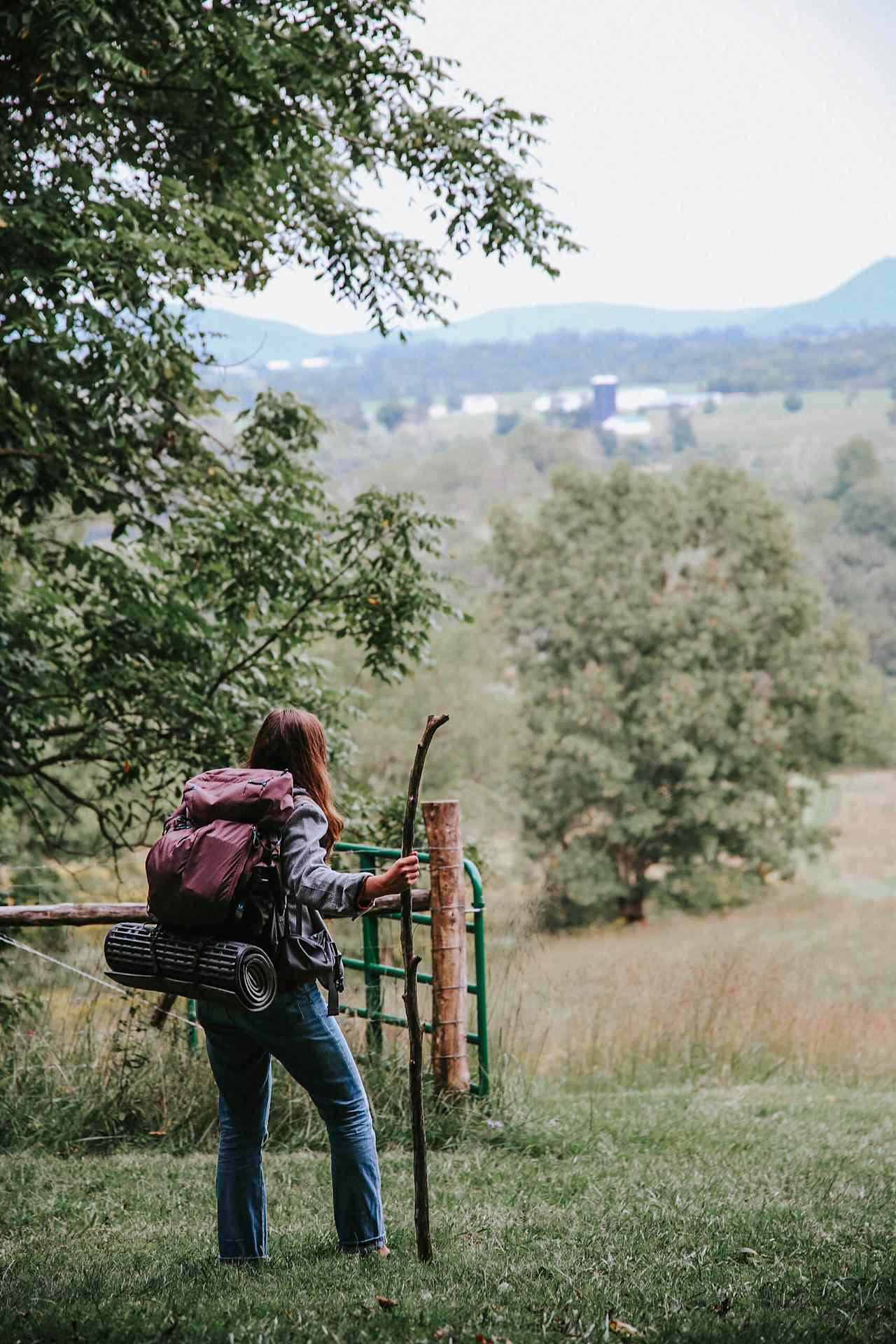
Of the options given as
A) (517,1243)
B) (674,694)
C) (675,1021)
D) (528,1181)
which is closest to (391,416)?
(674,694)

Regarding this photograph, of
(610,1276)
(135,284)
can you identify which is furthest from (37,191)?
(610,1276)

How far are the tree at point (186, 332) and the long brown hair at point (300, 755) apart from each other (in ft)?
12.0

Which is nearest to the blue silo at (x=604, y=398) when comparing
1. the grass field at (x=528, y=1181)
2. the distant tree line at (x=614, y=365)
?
the distant tree line at (x=614, y=365)

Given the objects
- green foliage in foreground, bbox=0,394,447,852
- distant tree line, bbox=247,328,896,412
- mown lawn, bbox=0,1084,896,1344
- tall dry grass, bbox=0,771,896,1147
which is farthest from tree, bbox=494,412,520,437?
mown lawn, bbox=0,1084,896,1344

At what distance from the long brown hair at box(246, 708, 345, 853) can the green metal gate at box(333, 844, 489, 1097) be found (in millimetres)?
2201

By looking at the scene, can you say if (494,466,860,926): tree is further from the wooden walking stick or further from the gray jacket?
the gray jacket

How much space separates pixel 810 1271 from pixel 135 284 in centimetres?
548

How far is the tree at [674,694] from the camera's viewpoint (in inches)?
1126

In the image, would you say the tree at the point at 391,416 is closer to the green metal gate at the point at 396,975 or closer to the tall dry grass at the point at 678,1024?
the tall dry grass at the point at 678,1024

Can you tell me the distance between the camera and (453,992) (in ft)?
20.0

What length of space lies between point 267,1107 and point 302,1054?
0.30 meters

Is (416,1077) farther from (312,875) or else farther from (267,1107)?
(312,875)

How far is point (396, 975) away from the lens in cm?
630

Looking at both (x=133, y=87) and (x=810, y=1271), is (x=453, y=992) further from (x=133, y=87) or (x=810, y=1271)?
(x=133, y=87)
